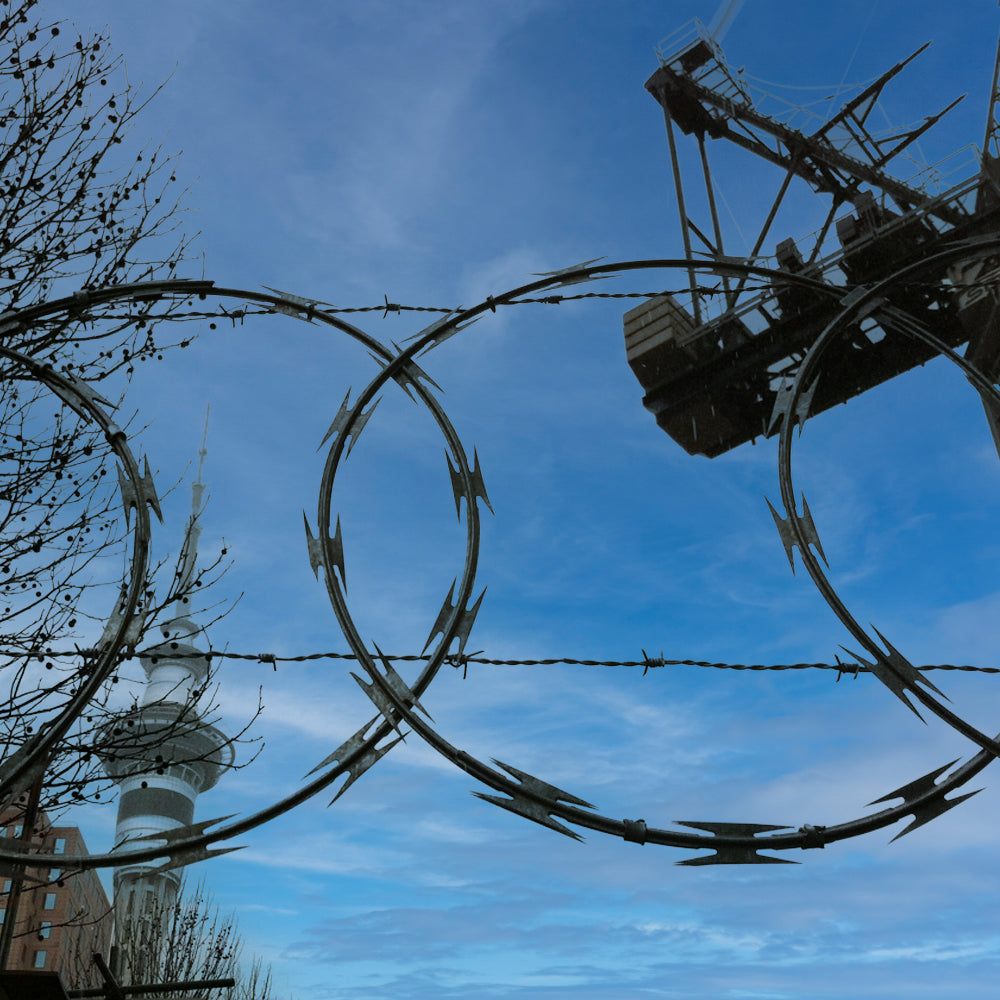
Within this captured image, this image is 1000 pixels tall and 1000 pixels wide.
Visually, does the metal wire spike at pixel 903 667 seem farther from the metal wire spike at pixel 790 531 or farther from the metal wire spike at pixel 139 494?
the metal wire spike at pixel 139 494

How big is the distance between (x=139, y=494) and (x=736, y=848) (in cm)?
275

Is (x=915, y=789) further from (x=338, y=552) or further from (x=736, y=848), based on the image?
(x=338, y=552)

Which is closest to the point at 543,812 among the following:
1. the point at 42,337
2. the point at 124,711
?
the point at 124,711

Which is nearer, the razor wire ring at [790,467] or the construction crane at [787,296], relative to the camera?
the razor wire ring at [790,467]

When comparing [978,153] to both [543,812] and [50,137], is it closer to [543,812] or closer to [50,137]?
[50,137]

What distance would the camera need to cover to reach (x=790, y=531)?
163 inches

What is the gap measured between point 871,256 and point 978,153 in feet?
11.7

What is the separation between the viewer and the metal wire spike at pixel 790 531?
4109 millimetres

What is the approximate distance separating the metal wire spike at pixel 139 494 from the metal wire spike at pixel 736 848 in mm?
2524

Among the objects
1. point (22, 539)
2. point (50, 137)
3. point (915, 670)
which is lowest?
point (915, 670)

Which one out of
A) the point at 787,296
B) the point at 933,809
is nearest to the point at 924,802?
the point at 933,809

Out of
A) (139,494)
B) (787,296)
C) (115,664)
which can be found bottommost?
(115,664)

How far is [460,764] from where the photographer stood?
364 cm

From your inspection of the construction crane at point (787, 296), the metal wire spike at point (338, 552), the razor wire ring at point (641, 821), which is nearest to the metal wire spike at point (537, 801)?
the razor wire ring at point (641, 821)
